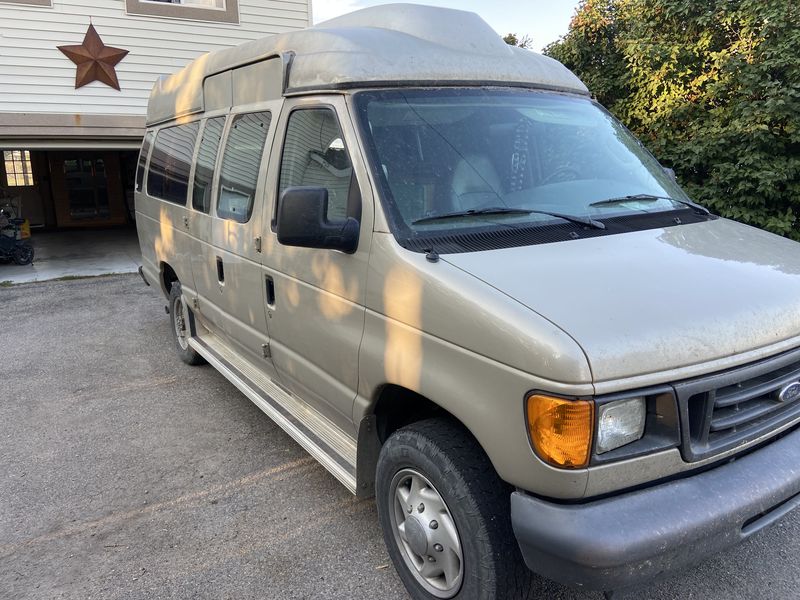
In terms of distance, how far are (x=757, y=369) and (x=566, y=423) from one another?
768mm

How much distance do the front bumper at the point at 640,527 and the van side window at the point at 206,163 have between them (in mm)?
3272

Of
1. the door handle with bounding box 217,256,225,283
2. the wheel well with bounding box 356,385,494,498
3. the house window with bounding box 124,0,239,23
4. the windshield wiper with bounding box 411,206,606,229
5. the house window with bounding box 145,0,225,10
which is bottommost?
the wheel well with bounding box 356,385,494,498

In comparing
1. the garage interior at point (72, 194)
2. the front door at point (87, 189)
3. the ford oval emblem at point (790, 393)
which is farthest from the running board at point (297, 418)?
the front door at point (87, 189)

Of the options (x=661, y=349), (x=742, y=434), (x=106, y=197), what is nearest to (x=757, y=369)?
(x=742, y=434)

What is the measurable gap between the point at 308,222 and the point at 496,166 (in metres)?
1.00

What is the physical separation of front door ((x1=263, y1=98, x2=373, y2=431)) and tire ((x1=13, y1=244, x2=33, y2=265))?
30.9ft

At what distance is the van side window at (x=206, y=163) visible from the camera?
4.39 m

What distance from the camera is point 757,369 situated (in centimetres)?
219

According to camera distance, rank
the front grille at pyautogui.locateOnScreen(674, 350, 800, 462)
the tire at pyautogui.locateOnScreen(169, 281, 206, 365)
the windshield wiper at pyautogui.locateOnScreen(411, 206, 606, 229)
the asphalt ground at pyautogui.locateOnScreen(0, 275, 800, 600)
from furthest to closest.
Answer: the tire at pyautogui.locateOnScreen(169, 281, 206, 365) < the asphalt ground at pyautogui.locateOnScreen(0, 275, 800, 600) < the windshield wiper at pyautogui.locateOnScreen(411, 206, 606, 229) < the front grille at pyautogui.locateOnScreen(674, 350, 800, 462)

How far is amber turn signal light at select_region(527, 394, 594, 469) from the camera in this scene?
1.97 metres

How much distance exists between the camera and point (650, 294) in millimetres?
2252

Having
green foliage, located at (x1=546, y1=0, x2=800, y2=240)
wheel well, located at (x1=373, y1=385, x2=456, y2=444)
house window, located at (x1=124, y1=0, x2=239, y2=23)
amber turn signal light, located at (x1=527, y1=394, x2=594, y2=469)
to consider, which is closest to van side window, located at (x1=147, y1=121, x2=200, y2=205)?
wheel well, located at (x1=373, y1=385, x2=456, y2=444)

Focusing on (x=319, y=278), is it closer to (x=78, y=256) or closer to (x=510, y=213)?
(x=510, y=213)

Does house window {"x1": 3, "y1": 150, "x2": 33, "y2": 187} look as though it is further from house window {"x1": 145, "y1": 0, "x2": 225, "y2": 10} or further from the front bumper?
the front bumper
